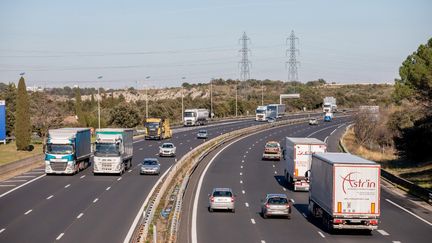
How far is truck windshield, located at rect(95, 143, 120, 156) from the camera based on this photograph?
173 ft

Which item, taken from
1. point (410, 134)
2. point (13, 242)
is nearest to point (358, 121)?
point (410, 134)

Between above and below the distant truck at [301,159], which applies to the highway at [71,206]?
below

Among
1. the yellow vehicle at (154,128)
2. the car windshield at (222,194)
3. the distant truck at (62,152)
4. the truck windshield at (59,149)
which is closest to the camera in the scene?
the car windshield at (222,194)

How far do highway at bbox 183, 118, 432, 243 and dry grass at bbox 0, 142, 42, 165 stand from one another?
2155cm

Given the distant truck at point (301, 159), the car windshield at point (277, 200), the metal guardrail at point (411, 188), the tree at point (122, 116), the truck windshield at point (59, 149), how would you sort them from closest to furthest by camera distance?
the car windshield at point (277, 200) → the metal guardrail at point (411, 188) → the distant truck at point (301, 159) → the truck windshield at point (59, 149) → the tree at point (122, 116)

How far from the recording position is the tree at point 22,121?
74.9 meters

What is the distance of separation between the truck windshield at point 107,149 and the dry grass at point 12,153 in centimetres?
1758

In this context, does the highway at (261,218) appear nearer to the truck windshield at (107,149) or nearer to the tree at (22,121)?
the truck windshield at (107,149)

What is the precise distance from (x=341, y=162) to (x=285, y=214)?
18.3 feet

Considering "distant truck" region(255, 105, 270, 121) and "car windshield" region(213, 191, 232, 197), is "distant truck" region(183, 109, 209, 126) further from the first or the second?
"car windshield" region(213, 191, 232, 197)

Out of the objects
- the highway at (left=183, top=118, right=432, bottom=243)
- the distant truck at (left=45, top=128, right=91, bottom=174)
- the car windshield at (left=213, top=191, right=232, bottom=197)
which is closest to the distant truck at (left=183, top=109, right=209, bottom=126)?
the highway at (left=183, top=118, right=432, bottom=243)

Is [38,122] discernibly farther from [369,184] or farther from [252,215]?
[369,184]

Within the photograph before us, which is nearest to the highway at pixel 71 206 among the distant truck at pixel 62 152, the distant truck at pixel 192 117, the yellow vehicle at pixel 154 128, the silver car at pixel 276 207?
the distant truck at pixel 62 152

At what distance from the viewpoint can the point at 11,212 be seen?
35719 mm
